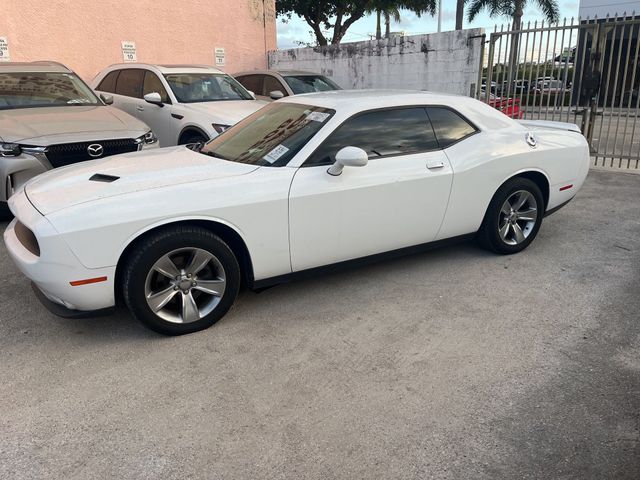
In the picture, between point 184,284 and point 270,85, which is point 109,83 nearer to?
point 270,85

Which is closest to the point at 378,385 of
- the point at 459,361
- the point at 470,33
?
the point at 459,361

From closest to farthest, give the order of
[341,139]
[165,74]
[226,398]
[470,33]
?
1. [226,398]
2. [341,139]
3. [165,74]
4. [470,33]

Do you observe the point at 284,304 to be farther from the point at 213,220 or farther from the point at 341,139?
the point at 341,139

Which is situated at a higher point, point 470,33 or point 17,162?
point 470,33

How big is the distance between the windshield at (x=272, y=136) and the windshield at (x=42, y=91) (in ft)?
11.2

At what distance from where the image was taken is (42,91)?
6742 mm

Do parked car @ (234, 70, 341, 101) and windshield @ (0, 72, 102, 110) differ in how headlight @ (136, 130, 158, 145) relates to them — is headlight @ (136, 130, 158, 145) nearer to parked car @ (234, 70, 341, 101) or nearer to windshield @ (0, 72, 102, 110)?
windshield @ (0, 72, 102, 110)

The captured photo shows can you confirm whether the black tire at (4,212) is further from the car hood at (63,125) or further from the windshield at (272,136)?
the windshield at (272,136)

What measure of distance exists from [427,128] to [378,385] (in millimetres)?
2282

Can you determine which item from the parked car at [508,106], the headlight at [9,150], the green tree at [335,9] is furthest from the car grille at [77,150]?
the green tree at [335,9]

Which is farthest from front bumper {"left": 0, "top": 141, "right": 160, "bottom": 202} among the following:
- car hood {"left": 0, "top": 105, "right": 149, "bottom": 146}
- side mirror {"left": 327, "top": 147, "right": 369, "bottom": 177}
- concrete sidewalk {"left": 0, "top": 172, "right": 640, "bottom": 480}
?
side mirror {"left": 327, "top": 147, "right": 369, "bottom": 177}

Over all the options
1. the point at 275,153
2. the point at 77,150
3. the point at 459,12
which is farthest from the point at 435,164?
the point at 459,12

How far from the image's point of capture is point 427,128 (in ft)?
14.2

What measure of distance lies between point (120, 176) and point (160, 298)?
2.90 ft
